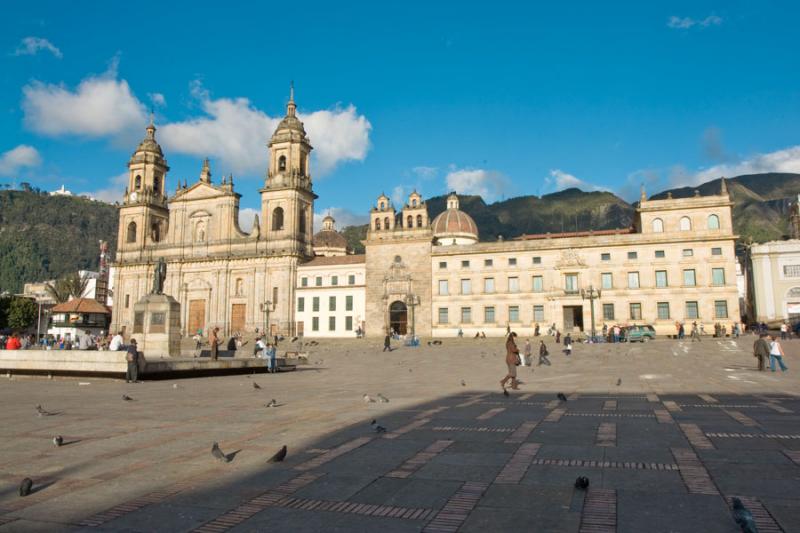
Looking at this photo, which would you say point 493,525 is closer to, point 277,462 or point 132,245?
point 277,462

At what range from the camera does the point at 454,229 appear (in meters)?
76.3

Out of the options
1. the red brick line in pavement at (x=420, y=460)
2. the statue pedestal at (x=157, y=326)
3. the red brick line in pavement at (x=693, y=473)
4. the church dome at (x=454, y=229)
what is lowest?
the red brick line in pavement at (x=420, y=460)

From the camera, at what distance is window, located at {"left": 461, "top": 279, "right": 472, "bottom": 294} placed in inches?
2459

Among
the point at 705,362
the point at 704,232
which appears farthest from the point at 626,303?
the point at 705,362

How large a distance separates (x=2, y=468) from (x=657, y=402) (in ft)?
39.4

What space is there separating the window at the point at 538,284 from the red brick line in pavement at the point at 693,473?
53057 millimetres

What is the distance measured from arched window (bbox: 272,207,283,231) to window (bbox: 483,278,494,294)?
2555 centimetres

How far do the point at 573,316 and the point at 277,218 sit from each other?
116 ft

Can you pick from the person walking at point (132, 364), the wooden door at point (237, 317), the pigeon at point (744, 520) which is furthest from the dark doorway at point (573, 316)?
the pigeon at point (744, 520)

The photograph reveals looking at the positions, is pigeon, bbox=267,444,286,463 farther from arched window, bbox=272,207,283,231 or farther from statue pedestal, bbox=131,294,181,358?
arched window, bbox=272,207,283,231

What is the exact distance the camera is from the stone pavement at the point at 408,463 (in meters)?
5.30

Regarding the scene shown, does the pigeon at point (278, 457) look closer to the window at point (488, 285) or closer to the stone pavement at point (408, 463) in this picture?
the stone pavement at point (408, 463)

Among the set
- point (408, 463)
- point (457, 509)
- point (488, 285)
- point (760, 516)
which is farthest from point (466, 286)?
point (760, 516)

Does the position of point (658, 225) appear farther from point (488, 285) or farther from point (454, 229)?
point (454, 229)
